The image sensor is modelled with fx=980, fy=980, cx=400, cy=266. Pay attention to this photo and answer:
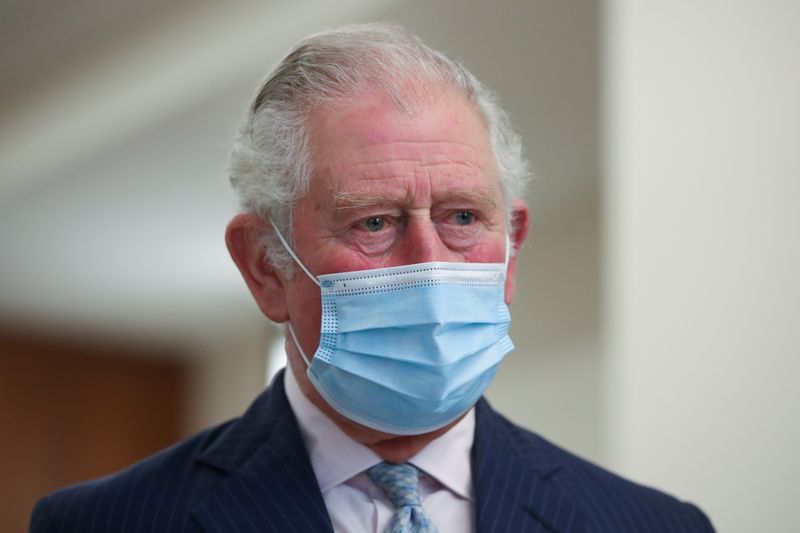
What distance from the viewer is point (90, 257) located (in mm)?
5613

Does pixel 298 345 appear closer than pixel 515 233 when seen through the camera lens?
Yes

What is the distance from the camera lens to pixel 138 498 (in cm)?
148

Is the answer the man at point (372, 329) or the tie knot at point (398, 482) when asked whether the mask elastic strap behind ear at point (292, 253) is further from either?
the tie knot at point (398, 482)

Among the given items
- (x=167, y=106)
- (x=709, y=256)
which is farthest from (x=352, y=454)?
(x=167, y=106)

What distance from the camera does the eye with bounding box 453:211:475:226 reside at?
1467mm

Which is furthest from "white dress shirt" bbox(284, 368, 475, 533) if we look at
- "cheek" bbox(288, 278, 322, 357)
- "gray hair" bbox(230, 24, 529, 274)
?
"gray hair" bbox(230, 24, 529, 274)

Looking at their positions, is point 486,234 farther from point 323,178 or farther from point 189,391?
point 189,391

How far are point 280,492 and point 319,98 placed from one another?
0.59 metres

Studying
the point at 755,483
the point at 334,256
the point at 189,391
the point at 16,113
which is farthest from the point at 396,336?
the point at 189,391

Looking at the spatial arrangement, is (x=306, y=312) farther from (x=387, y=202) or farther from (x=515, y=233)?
(x=515, y=233)

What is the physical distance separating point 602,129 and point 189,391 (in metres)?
4.89

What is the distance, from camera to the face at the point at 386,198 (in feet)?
4.63

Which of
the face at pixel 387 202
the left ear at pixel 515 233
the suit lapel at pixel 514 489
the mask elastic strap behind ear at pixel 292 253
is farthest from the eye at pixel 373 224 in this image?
the suit lapel at pixel 514 489

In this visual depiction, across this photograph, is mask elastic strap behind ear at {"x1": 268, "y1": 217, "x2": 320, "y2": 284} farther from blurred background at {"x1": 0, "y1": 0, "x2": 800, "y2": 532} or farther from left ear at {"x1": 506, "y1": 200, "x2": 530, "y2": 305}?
blurred background at {"x1": 0, "y1": 0, "x2": 800, "y2": 532}
